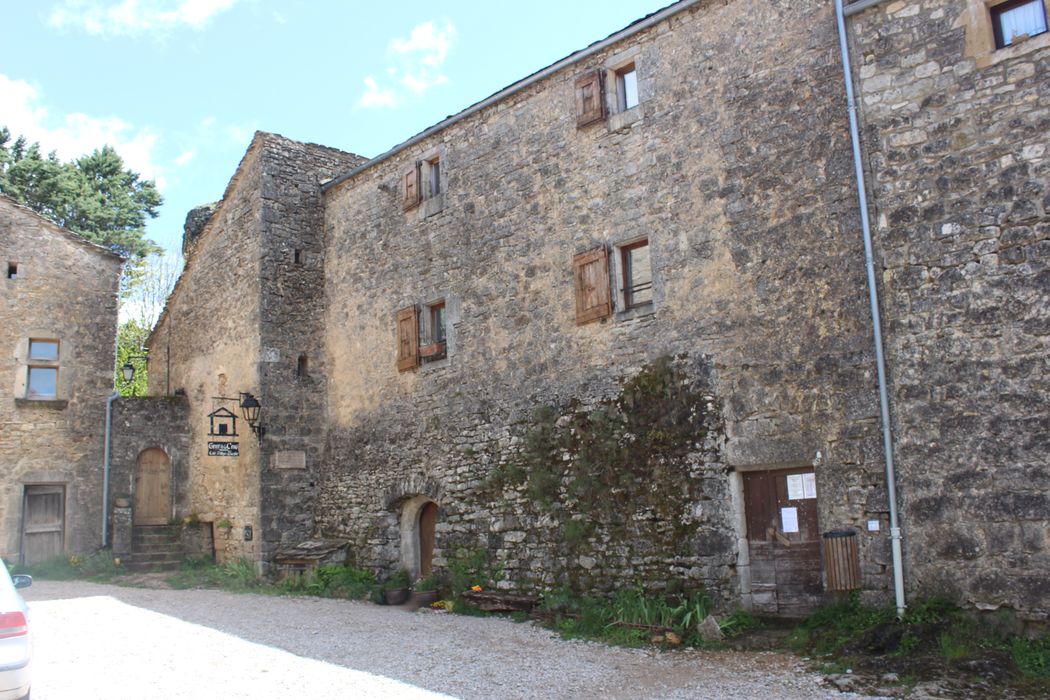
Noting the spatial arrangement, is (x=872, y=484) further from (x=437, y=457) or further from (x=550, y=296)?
(x=437, y=457)

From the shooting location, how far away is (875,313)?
7.78 meters

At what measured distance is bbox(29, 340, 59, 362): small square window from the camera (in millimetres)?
15047

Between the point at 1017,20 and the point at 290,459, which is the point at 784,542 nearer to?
the point at 1017,20

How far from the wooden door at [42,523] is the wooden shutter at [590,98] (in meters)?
10.7

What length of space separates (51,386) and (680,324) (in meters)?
11.3

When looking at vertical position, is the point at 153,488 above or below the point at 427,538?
above

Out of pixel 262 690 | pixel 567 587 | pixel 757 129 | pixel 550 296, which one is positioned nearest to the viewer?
pixel 262 690

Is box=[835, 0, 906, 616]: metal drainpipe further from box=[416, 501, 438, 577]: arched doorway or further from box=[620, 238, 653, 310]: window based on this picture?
box=[416, 501, 438, 577]: arched doorway

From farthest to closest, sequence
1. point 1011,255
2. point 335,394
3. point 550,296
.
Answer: point 335,394 < point 550,296 < point 1011,255

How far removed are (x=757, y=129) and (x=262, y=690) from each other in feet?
22.5

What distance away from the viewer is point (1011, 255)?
7.18 metres

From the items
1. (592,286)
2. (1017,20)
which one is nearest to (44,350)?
(592,286)

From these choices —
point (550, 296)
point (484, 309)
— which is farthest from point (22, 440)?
point (550, 296)

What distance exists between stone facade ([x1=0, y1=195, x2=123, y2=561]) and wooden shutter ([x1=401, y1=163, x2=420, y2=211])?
640 centimetres
